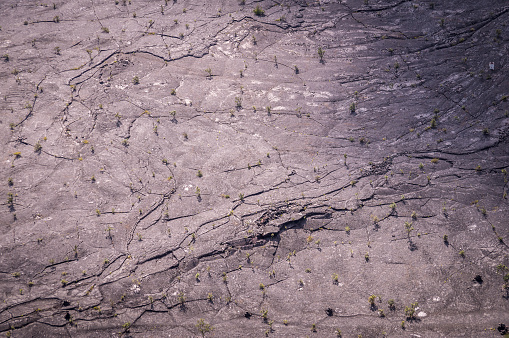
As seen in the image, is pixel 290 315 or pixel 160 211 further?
pixel 160 211

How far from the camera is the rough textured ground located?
255 inches

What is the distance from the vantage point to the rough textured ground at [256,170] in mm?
6477

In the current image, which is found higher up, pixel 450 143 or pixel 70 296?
pixel 450 143

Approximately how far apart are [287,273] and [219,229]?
169cm

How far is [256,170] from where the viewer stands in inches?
347

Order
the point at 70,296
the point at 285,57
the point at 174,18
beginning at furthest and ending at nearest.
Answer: the point at 174,18 → the point at 285,57 → the point at 70,296

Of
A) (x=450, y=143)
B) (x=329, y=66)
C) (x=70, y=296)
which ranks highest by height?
(x=329, y=66)

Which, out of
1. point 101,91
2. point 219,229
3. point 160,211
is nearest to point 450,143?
point 219,229

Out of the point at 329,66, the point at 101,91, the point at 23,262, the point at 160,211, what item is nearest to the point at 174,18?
the point at 101,91

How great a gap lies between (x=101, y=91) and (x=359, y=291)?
29.3ft

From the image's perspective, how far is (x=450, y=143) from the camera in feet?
29.1

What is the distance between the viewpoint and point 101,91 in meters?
11.0

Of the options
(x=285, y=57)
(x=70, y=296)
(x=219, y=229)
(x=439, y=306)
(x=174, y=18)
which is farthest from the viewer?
(x=174, y=18)

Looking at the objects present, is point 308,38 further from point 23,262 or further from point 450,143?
point 23,262
